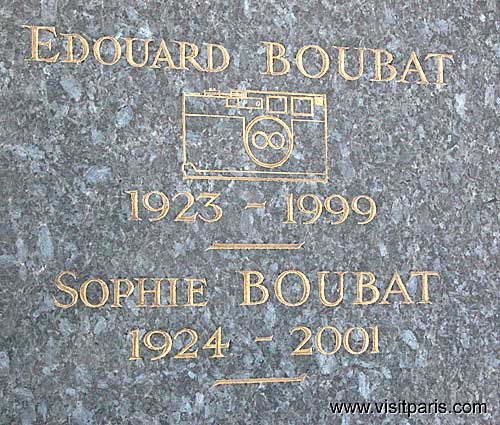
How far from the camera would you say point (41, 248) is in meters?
2.56

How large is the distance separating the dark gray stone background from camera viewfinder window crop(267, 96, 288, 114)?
0.03 meters

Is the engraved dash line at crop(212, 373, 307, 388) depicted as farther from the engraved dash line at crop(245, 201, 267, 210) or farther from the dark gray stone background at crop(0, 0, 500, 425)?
the engraved dash line at crop(245, 201, 267, 210)

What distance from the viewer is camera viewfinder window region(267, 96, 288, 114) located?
2.75 m

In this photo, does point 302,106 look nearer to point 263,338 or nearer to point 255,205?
point 255,205

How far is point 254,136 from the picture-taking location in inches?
108

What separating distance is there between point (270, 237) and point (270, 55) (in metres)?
0.45

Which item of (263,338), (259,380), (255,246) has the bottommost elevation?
(259,380)

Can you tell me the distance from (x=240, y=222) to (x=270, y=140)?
217 mm

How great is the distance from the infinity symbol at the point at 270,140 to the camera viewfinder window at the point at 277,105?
0.05 meters

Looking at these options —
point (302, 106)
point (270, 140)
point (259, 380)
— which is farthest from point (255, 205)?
point (259, 380)

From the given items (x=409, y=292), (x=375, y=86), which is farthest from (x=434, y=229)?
(x=375, y=86)

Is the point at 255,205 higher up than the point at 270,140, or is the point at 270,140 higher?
the point at 270,140

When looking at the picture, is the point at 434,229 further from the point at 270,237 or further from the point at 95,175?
the point at 95,175

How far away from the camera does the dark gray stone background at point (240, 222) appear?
2568mm
